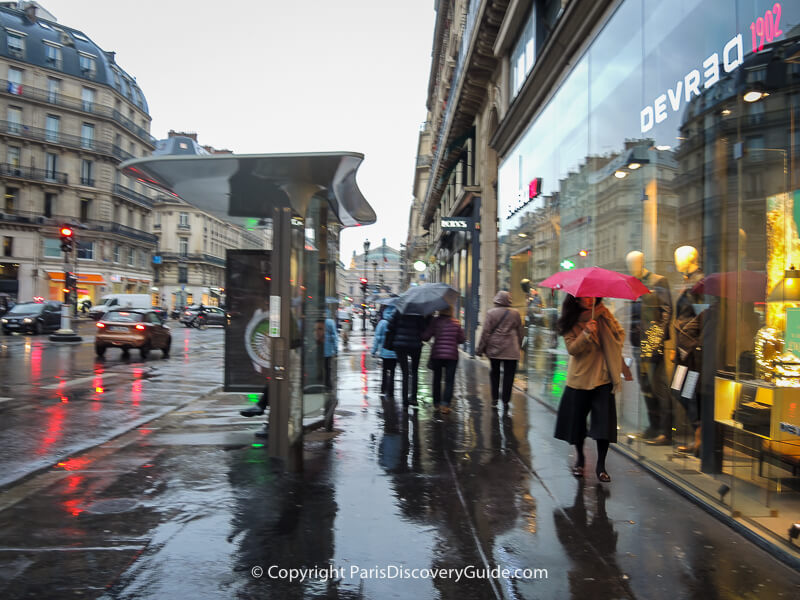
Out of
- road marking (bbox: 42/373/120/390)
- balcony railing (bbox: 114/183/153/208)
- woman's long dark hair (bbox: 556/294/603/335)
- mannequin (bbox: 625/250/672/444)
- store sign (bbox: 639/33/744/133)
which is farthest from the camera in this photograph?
balcony railing (bbox: 114/183/153/208)

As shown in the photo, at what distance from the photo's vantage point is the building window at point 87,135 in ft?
184

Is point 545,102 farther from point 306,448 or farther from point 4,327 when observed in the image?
point 4,327

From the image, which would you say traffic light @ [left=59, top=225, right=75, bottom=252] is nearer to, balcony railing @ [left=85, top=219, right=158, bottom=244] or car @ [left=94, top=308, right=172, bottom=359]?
car @ [left=94, top=308, right=172, bottom=359]

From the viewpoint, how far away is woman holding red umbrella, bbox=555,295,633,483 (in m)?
5.80

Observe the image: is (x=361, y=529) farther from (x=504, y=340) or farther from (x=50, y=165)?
(x=50, y=165)

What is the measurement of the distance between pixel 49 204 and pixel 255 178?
56982 mm

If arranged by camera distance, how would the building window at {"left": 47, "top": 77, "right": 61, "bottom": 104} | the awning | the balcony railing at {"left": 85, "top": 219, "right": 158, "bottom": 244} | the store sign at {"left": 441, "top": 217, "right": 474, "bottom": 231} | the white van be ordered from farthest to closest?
the balcony railing at {"left": 85, "top": 219, "right": 158, "bottom": 244}
the building window at {"left": 47, "top": 77, "right": 61, "bottom": 104}
the awning
the white van
the store sign at {"left": 441, "top": 217, "right": 474, "bottom": 231}

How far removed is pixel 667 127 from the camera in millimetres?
6566

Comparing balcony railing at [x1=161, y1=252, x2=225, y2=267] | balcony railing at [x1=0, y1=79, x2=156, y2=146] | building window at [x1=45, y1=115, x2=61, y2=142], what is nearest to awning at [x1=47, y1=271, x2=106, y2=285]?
building window at [x1=45, y1=115, x2=61, y2=142]

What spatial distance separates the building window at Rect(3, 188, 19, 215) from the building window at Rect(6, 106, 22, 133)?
16.5ft

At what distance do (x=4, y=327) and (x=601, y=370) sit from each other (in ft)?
95.1

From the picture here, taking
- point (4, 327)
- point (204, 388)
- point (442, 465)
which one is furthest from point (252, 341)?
point (4, 327)

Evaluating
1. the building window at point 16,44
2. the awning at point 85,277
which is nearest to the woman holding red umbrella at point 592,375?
the awning at point 85,277

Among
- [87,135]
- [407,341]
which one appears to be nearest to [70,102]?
[87,135]
